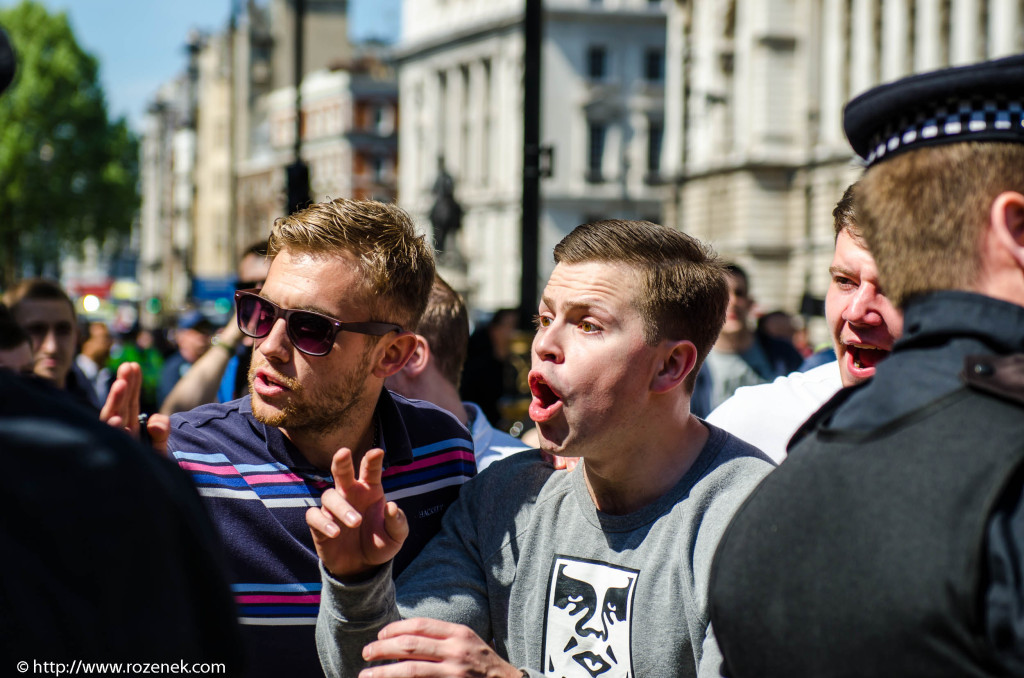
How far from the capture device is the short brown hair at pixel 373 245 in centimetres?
333

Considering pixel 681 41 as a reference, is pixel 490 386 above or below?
below

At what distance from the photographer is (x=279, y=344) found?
325 cm

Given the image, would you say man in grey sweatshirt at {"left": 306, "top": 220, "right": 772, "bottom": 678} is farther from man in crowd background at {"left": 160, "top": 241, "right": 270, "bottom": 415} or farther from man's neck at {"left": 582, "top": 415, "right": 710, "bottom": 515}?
man in crowd background at {"left": 160, "top": 241, "right": 270, "bottom": 415}

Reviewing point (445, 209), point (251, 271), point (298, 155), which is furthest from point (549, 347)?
point (445, 209)

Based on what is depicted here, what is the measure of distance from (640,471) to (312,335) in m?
0.86

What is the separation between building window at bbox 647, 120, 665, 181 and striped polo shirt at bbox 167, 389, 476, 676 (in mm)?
65694

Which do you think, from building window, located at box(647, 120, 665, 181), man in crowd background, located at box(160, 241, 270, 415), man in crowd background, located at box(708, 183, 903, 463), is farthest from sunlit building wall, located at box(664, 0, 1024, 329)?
man in crowd background, located at box(708, 183, 903, 463)

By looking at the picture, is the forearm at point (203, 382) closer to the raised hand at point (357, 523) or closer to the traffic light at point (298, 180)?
the raised hand at point (357, 523)

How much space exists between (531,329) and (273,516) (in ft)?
27.0

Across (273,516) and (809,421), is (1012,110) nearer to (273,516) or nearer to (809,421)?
(809,421)

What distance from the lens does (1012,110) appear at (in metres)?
2.00

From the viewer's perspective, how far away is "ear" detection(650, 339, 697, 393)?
298cm

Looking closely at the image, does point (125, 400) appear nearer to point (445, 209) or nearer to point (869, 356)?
point (869, 356)

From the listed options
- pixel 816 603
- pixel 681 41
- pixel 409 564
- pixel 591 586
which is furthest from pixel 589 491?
pixel 681 41
